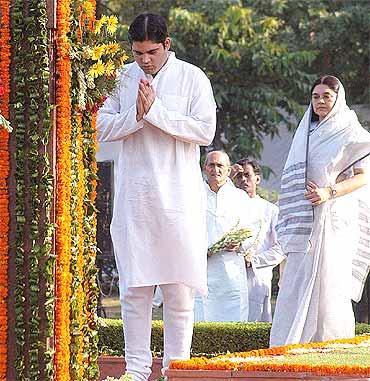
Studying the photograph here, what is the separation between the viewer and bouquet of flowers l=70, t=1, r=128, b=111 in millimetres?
6109

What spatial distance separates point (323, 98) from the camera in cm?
905

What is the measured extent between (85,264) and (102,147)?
11.7 metres

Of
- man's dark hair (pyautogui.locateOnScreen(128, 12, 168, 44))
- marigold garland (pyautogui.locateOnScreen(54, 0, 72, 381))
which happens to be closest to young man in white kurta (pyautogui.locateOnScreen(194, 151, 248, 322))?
man's dark hair (pyautogui.locateOnScreen(128, 12, 168, 44))

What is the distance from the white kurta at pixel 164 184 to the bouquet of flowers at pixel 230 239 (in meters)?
3.95

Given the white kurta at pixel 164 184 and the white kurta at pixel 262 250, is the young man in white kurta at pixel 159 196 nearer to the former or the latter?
the white kurta at pixel 164 184

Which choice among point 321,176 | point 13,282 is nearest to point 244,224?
point 321,176

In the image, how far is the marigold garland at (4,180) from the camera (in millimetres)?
5719

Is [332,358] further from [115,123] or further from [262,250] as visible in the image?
[262,250]

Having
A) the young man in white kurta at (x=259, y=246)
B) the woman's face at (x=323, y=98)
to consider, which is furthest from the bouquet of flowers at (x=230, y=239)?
the woman's face at (x=323, y=98)

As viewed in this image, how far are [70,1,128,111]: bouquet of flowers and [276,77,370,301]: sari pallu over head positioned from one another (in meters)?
2.64

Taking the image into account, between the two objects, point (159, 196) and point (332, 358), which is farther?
point (159, 196)

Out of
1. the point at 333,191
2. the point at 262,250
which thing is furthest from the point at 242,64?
the point at 333,191

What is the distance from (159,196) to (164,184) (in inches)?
2.9

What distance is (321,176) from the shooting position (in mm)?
8953
